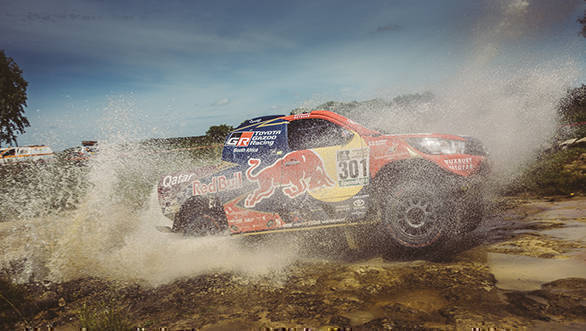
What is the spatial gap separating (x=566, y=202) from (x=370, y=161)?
4429 millimetres

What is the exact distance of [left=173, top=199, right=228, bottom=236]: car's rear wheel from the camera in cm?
458

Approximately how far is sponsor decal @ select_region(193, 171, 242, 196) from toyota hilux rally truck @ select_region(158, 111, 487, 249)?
0.01 m

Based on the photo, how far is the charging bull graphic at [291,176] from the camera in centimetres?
420

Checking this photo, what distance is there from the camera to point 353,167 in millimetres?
4105

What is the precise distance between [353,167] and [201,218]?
2.38 m

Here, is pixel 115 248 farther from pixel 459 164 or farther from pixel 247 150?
pixel 459 164

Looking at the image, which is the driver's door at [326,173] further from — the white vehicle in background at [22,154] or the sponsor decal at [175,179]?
the white vehicle in background at [22,154]

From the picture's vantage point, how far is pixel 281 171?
4309mm

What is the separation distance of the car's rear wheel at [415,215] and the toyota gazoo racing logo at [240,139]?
2.21 m

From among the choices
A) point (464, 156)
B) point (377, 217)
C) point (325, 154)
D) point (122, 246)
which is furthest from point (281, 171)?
point (122, 246)

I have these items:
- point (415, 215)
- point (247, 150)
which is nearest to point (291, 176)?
point (247, 150)

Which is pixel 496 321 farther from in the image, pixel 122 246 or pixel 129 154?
pixel 129 154

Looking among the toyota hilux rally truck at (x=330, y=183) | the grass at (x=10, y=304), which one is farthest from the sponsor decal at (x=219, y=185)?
the grass at (x=10, y=304)

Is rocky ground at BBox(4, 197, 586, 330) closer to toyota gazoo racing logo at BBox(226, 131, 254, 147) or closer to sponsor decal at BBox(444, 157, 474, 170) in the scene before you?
sponsor decal at BBox(444, 157, 474, 170)
